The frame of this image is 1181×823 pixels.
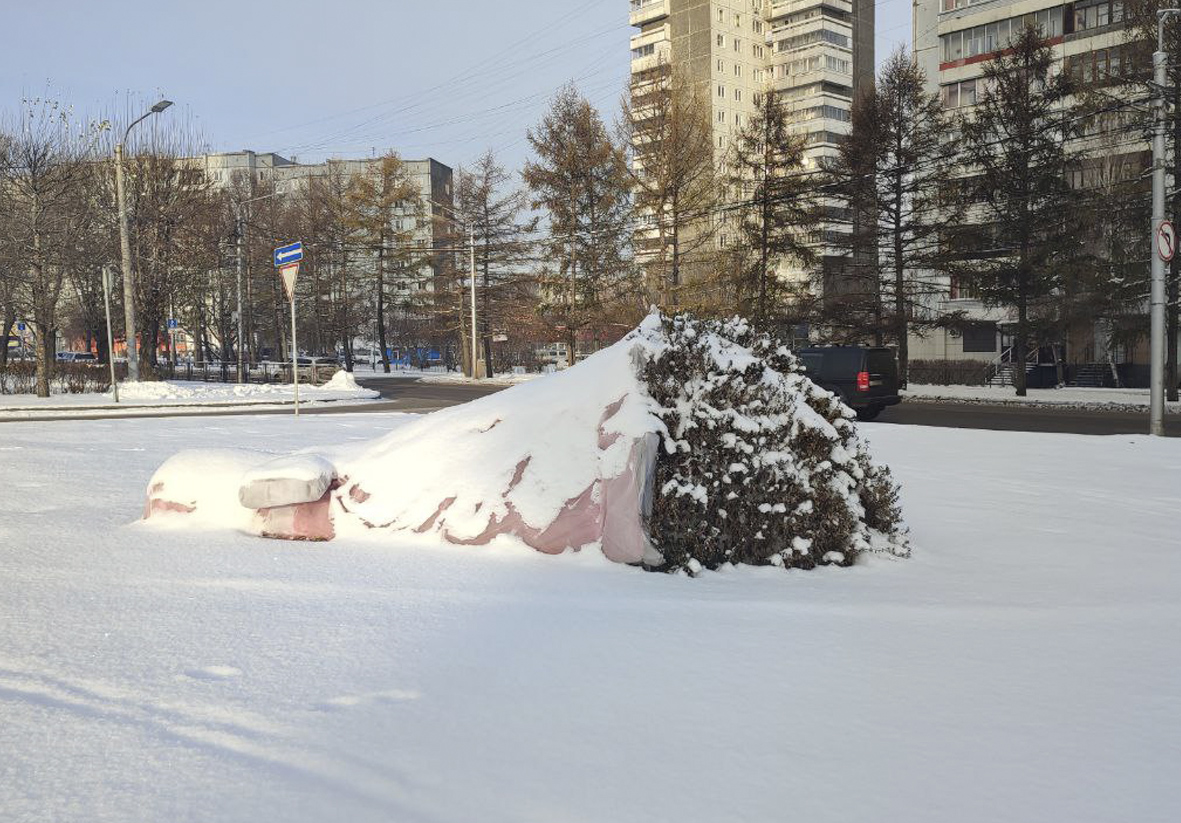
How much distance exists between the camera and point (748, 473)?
512 cm

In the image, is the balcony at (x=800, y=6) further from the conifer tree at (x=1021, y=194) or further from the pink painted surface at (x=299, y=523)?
the pink painted surface at (x=299, y=523)

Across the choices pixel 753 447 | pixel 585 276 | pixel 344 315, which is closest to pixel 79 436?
pixel 753 447

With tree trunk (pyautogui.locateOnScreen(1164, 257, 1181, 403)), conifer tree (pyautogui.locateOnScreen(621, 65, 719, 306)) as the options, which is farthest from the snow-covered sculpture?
conifer tree (pyautogui.locateOnScreen(621, 65, 719, 306))

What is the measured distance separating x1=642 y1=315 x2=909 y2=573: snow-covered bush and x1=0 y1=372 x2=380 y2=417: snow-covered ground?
827 inches

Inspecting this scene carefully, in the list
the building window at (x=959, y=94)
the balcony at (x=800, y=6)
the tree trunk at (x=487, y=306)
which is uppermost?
the balcony at (x=800, y=6)

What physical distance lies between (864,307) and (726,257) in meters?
6.32

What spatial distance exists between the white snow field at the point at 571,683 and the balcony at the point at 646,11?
90.6 metres

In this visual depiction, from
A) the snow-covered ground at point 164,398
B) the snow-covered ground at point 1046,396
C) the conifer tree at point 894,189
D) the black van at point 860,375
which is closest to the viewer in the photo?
the black van at point 860,375

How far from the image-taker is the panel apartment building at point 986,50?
1486 inches

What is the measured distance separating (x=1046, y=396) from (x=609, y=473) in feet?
99.7

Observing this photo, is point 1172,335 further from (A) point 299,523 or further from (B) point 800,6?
(B) point 800,6

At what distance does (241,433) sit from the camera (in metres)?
14.7

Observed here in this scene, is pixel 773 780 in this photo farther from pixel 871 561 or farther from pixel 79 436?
pixel 79 436

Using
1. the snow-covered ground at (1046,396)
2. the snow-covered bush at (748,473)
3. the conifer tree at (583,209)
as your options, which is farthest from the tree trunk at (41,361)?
the snow-covered ground at (1046,396)
